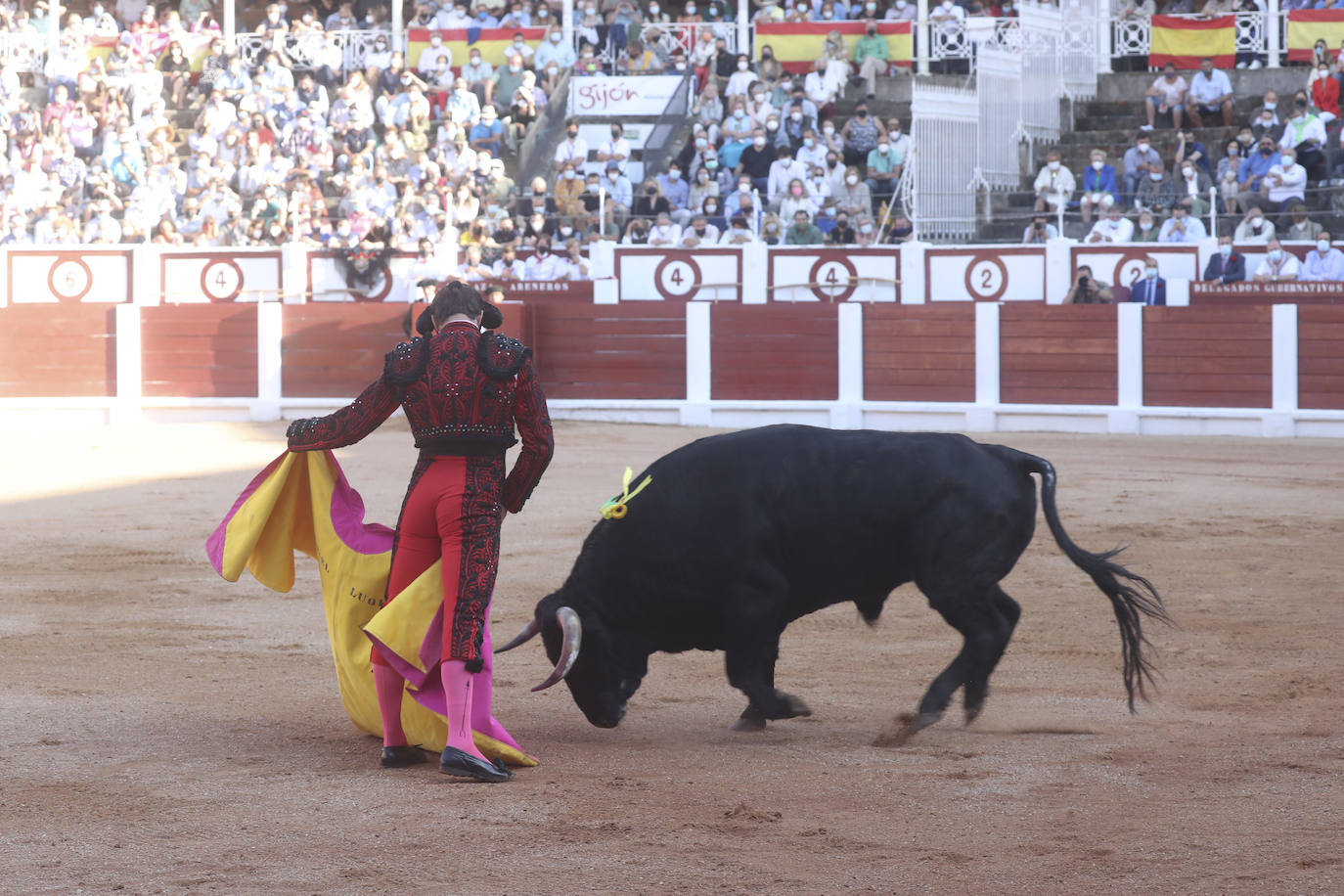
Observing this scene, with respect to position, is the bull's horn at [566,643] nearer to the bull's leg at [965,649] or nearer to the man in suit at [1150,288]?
the bull's leg at [965,649]

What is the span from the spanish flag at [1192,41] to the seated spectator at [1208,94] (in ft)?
2.92

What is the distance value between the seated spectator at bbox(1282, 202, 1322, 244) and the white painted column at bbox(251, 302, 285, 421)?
7.87 m

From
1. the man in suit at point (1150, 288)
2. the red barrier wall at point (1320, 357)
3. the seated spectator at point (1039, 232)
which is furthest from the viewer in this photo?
the seated spectator at point (1039, 232)

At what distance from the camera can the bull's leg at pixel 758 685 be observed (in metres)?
3.88

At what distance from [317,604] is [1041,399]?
7708 millimetres

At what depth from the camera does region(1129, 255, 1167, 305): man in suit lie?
497 inches

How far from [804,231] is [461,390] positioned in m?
11.1

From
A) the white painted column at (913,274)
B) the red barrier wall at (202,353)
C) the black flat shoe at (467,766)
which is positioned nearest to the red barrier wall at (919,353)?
the white painted column at (913,274)

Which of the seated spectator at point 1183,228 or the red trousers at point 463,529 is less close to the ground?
the seated spectator at point 1183,228

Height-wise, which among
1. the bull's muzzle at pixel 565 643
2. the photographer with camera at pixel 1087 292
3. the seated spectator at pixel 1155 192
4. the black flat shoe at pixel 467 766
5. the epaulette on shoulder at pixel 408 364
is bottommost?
the black flat shoe at pixel 467 766

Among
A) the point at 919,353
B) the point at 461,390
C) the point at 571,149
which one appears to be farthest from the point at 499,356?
Answer: the point at 571,149

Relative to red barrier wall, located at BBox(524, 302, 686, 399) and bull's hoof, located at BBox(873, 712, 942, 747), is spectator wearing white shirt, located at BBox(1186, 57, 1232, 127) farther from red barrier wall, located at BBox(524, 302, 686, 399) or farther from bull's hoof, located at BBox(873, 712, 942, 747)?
bull's hoof, located at BBox(873, 712, 942, 747)

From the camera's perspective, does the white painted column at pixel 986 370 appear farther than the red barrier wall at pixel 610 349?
No

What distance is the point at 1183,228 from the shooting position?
529 inches
